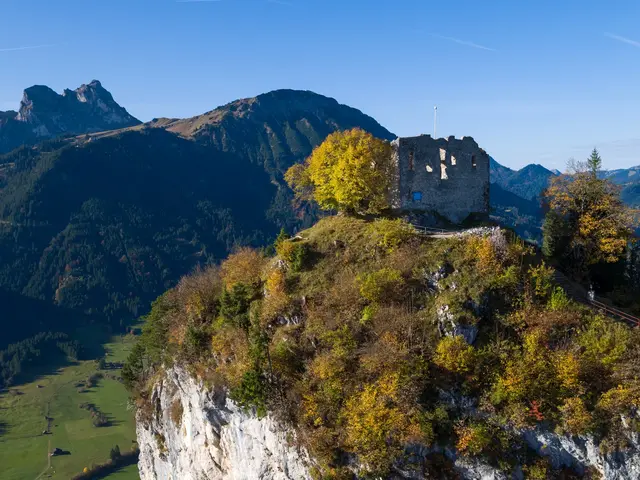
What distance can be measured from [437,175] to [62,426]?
141 metres

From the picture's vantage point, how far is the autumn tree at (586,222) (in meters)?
41.1

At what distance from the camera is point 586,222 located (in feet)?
137

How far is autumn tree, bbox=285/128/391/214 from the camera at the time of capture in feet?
145

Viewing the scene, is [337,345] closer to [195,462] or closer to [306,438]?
[306,438]

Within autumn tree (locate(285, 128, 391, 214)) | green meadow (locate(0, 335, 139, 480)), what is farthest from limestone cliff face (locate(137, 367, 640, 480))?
green meadow (locate(0, 335, 139, 480))

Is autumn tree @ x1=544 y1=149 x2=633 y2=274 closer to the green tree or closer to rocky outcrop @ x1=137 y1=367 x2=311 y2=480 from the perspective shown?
rocky outcrop @ x1=137 y1=367 x2=311 y2=480

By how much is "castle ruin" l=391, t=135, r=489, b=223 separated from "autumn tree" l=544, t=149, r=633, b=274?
280 inches

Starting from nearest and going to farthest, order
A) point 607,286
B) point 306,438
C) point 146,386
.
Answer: point 306,438, point 607,286, point 146,386

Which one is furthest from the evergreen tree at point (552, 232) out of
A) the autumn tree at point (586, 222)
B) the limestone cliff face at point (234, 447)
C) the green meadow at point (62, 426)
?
the green meadow at point (62, 426)

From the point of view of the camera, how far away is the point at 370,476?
29750 mm

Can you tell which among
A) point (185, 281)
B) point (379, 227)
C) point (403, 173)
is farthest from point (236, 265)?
point (403, 173)

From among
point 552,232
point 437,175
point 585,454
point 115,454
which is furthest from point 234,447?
point 115,454

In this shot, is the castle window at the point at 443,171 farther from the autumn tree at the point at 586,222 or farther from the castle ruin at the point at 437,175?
the autumn tree at the point at 586,222

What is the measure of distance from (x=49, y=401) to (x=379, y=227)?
157 m
